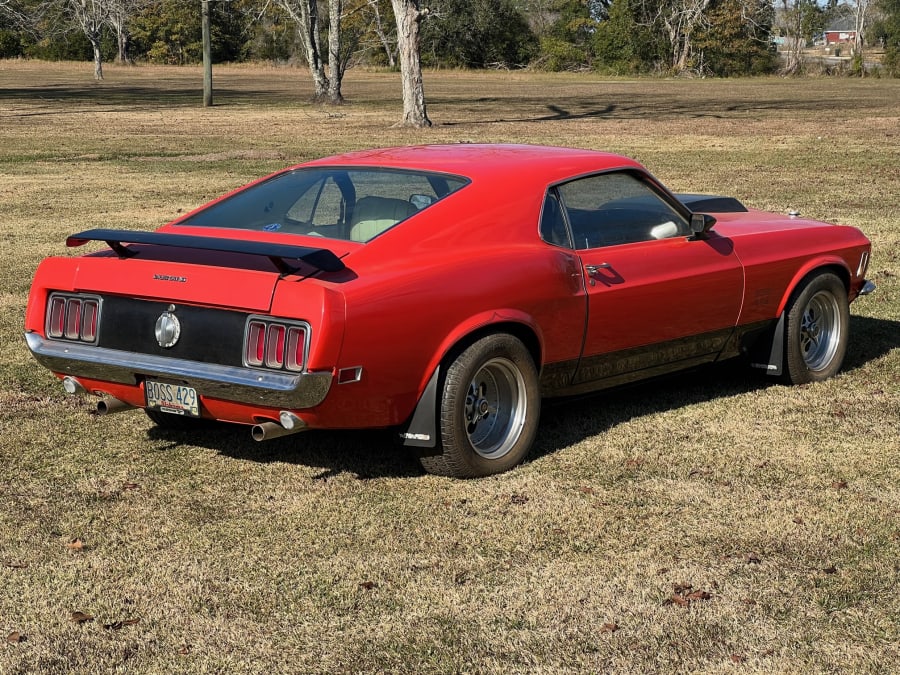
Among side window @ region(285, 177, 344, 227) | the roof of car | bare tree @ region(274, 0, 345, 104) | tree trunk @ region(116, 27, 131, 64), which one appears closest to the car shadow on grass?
side window @ region(285, 177, 344, 227)

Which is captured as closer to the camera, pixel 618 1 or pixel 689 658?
pixel 689 658

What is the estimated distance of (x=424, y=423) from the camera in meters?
5.34

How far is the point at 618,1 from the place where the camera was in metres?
81.8

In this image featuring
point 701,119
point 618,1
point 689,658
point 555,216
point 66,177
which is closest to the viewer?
point 689,658

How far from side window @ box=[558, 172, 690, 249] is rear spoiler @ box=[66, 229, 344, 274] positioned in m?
1.54

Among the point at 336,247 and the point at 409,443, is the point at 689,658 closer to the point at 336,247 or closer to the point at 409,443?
the point at 409,443

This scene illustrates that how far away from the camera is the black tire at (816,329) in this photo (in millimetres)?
7156

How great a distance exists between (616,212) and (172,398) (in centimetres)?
249

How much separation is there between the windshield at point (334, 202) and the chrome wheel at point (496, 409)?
0.81m

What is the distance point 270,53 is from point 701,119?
6584cm

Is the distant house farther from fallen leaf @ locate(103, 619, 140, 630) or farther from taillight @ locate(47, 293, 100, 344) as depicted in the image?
fallen leaf @ locate(103, 619, 140, 630)

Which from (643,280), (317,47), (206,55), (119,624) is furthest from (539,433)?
(317,47)

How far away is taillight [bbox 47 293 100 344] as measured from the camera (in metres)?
5.43

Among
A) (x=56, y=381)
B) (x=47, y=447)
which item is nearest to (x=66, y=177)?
(x=56, y=381)
